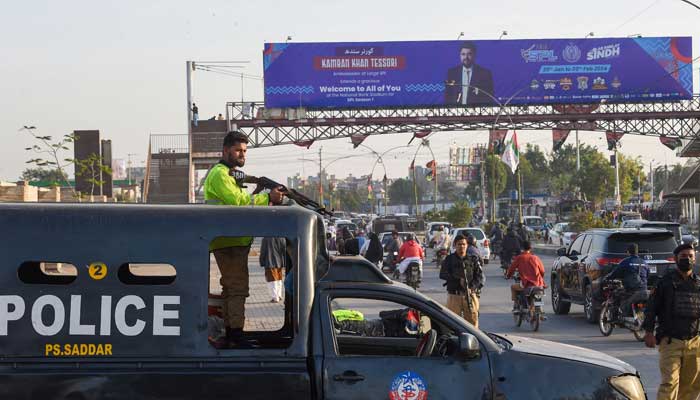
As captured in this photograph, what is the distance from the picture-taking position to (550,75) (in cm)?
5797

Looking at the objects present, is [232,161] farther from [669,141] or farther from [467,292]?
[669,141]

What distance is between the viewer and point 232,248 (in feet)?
24.0

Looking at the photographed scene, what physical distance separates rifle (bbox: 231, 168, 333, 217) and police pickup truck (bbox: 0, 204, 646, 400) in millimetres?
642

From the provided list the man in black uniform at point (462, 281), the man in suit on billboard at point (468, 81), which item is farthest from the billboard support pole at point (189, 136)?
the man in black uniform at point (462, 281)

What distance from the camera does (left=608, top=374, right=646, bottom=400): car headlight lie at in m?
7.11

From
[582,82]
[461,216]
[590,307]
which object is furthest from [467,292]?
[461,216]

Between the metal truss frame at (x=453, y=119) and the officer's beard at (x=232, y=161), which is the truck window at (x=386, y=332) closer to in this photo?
the officer's beard at (x=232, y=161)

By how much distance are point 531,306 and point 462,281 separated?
3.09m

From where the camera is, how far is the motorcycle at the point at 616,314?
634 inches

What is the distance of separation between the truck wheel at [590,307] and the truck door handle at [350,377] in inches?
502

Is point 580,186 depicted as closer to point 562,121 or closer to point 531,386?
point 562,121

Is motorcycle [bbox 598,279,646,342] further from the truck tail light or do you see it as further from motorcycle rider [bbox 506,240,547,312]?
the truck tail light

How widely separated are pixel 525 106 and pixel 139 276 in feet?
173

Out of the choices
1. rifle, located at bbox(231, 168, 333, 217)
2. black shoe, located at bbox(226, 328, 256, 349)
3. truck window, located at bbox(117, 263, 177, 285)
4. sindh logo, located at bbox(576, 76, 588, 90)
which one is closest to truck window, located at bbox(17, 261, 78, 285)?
truck window, located at bbox(117, 263, 177, 285)
